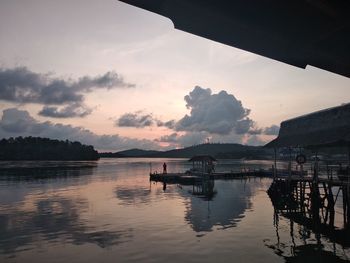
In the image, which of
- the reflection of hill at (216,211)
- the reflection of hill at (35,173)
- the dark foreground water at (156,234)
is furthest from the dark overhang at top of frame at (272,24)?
the reflection of hill at (35,173)

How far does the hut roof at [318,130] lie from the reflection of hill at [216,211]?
8.30 metres

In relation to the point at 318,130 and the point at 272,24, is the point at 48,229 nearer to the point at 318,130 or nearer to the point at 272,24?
the point at 272,24

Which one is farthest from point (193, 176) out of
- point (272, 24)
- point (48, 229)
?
point (272, 24)

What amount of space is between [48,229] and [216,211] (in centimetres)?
1625

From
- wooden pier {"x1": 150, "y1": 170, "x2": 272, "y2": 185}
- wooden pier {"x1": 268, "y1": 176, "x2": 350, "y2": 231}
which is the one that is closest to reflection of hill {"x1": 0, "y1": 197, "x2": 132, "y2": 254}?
wooden pier {"x1": 268, "y1": 176, "x2": 350, "y2": 231}

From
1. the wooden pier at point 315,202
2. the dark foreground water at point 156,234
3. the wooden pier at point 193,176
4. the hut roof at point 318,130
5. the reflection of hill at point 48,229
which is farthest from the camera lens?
the wooden pier at point 193,176

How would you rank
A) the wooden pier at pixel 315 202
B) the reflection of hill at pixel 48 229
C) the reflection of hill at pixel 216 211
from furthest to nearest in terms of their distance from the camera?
the wooden pier at pixel 315 202, the reflection of hill at pixel 216 211, the reflection of hill at pixel 48 229

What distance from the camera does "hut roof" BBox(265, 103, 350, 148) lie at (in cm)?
2793

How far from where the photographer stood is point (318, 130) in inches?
1316

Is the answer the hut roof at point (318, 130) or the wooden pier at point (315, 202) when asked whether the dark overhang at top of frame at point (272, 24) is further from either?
the wooden pier at point (315, 202)

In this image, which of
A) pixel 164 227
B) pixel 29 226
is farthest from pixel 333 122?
pixel 29 226

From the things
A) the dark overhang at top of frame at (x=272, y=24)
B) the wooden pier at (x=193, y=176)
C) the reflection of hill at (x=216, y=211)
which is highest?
the dark overhang at top of frame at (x=272, y=24)

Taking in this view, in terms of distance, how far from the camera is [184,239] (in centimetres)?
2209

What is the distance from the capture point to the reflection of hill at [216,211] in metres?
26.9
